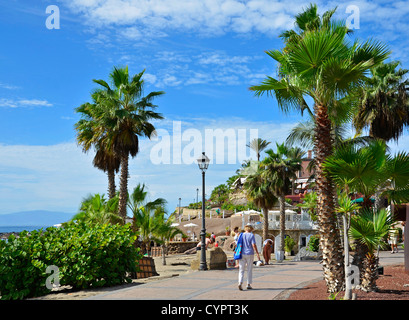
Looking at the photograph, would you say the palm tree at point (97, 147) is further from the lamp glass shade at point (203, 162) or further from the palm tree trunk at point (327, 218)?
the palm tree trunk at point (327, 218)

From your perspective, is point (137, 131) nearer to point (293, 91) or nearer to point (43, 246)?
point (43, 246)

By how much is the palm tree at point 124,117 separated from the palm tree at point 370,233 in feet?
52.5

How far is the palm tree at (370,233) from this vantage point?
965 cm

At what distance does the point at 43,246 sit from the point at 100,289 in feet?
6.57

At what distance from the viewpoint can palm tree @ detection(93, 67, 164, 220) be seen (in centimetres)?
2447

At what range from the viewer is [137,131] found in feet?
83.4

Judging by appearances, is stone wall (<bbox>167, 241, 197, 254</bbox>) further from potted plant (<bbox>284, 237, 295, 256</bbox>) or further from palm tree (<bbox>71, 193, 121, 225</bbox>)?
palm tree (<bbox>71, 193, 121, 225</bbox>)

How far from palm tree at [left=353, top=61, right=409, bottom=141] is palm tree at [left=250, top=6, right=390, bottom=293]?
1200 cm

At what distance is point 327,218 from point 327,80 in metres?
3.12

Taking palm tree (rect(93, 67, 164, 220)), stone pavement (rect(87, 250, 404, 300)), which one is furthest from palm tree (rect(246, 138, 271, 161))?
stone pavement (rect(87, 250, 404, 300))
